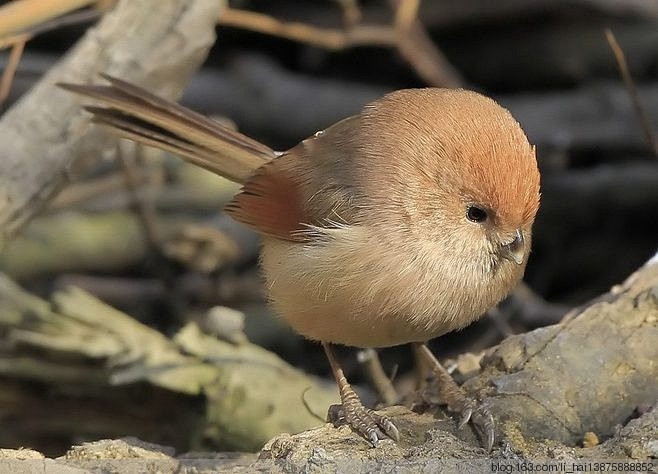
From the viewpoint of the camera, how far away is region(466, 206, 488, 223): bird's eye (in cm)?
342

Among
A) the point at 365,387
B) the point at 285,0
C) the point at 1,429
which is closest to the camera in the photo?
the point at 1,429

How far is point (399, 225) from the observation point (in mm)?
3502

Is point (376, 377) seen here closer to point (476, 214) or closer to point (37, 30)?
point (476, 214)

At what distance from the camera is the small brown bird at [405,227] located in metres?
3.39

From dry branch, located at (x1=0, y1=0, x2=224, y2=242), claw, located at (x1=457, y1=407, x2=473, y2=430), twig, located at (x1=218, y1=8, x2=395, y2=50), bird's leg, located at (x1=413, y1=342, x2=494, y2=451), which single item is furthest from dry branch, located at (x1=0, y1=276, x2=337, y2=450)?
twig, located at (x1=218, y1=8, x2=395, y2=50)

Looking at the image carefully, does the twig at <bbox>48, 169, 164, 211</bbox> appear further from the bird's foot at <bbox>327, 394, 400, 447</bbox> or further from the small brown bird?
the bird's foot at <bbox>327, 394, 400, 447</bbox>

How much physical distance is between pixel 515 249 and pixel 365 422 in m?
0.73

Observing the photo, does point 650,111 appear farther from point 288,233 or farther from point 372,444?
point 372,444

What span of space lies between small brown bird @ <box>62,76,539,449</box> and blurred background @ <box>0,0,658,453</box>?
1.65 meters

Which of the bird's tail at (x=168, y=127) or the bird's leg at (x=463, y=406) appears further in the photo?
the bird's tail at (x=168, y=127)

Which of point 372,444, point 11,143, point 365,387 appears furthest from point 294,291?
point 365,387

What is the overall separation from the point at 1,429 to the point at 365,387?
74.4 inches

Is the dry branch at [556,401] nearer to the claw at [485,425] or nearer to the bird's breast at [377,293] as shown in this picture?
Answer: the claw at [485,425]

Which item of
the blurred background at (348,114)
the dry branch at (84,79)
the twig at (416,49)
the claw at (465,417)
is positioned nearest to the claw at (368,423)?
the claw at (465,417)
